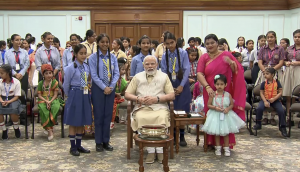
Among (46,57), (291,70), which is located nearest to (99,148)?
(46,57)

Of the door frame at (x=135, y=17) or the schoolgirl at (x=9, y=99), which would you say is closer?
the schoolgirl at (x=9, y=99)

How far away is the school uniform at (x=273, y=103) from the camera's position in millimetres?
Result: 5301

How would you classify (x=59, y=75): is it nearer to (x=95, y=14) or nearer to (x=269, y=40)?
(x=269, y=40)

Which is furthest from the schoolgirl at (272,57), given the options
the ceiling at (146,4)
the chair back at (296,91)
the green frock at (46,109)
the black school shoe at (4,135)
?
the ceiling at (146,4)

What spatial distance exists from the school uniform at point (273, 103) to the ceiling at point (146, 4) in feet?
21.3

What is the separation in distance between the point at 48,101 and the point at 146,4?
710 centimetres

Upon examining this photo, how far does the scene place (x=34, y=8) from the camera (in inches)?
446

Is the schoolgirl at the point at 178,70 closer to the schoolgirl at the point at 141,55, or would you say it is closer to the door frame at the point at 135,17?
the schoolgirl at the point at 141,55

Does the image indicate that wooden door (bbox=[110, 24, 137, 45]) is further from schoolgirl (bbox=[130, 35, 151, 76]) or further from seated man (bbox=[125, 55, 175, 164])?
seated man (bbox=[125, 55, 175, 164])

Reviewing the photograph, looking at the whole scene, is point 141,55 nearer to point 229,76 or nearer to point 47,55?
point 229,76

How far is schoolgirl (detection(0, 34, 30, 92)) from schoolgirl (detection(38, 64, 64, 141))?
1.11 metres

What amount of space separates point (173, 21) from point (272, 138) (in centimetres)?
714

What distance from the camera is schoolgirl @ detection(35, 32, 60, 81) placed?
6.32 m

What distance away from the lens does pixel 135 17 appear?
1152 cm
